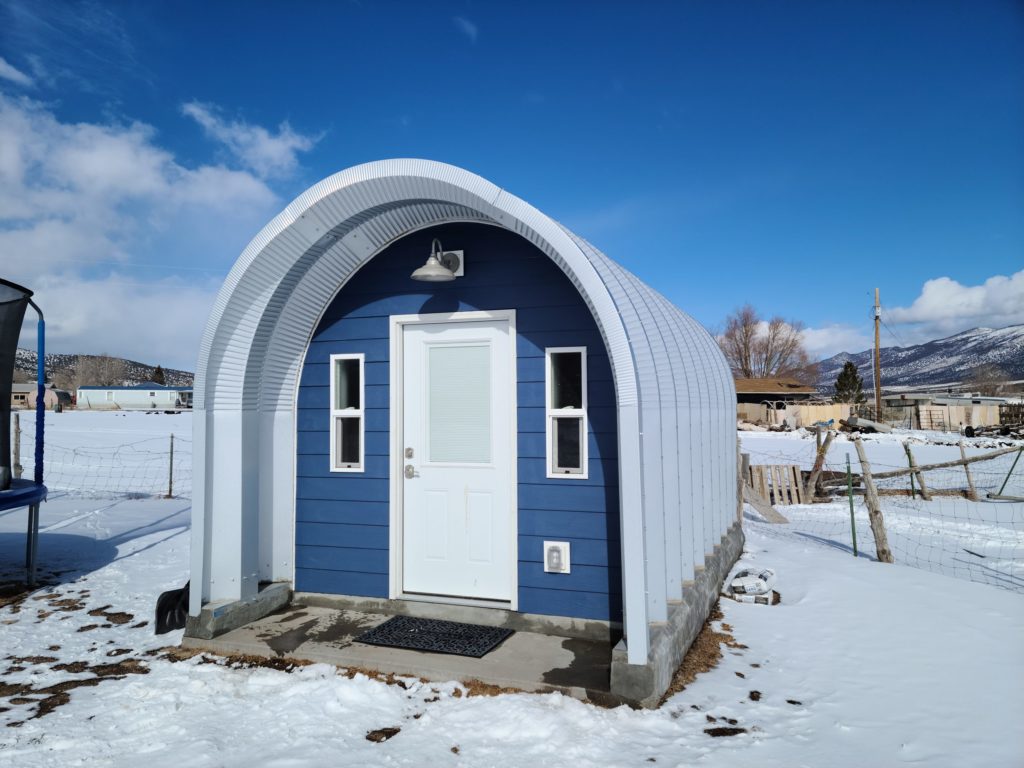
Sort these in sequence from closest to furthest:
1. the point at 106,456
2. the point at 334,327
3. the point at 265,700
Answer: the point at 265,700
the point at 334,327
the point at 106,456

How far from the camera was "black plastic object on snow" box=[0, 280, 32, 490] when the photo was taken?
19.7 ft

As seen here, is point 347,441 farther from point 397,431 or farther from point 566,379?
point 566,379

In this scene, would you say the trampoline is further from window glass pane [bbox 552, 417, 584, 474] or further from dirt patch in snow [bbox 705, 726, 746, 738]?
dirt patch in snow [bbox 705, 726, 746, 738]

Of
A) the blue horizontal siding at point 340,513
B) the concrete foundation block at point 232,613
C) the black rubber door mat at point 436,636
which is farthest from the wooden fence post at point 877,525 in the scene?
the concrete foundation block at point 232,613

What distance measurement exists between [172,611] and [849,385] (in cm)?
5639

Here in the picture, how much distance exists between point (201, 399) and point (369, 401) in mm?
1229

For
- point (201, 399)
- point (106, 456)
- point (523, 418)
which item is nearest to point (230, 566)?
point (201, 399)

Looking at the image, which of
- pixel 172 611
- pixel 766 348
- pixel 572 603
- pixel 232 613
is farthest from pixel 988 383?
pixel 172 611

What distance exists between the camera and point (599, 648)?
4.38m

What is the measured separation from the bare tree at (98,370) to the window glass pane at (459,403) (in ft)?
356

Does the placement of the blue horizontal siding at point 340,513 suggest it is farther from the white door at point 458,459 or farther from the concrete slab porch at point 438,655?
the concrete slab porch at point 438,655

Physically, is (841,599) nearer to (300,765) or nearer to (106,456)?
(300,765)

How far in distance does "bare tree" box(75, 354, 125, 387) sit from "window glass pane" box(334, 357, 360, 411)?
4247 inches

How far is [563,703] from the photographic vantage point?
365 cm
